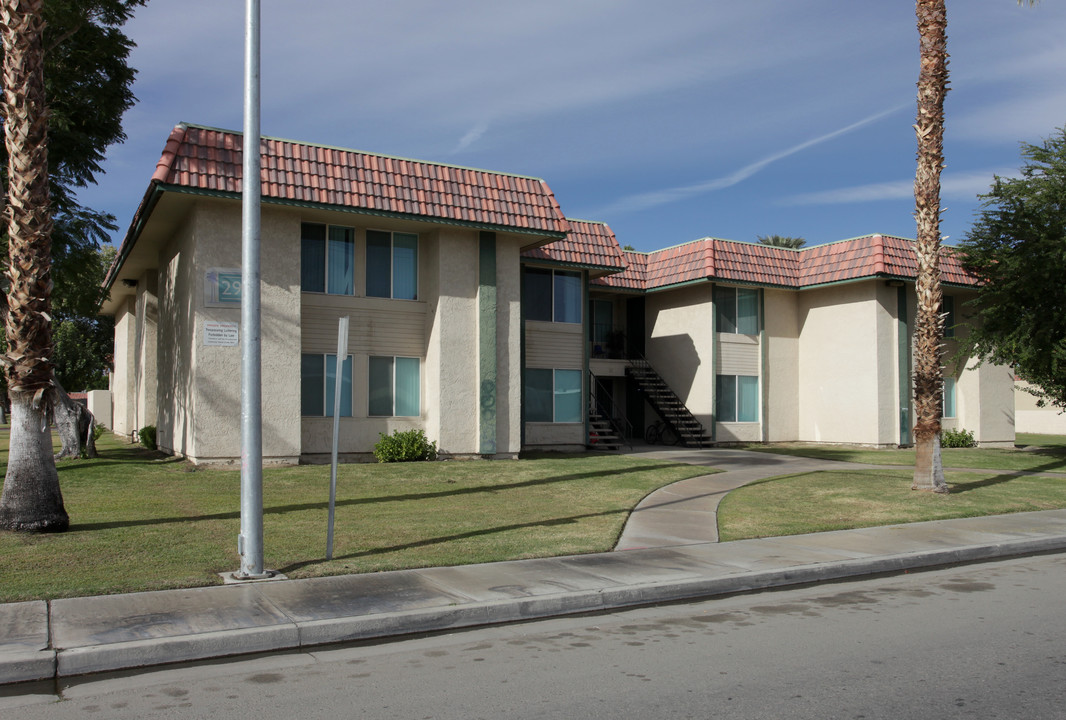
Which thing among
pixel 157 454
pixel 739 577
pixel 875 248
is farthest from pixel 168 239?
pixel 875 248

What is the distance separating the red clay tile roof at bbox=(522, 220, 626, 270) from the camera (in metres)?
25.3

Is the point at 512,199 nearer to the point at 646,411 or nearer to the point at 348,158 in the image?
the point at 348,158

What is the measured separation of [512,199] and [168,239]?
9.02 m

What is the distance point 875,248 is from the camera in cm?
2728

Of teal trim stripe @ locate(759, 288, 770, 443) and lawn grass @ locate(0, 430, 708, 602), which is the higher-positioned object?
teal trim stripe @ locate(759, 288, 770, 443)

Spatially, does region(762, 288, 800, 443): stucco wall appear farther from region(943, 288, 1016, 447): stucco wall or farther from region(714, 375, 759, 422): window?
region(943, 288, 1016, 447): stucco wall

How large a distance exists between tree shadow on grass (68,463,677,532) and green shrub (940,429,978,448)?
13.9 meters

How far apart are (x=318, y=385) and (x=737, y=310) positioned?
1510 cm

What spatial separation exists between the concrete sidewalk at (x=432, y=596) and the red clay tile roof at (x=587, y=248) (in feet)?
46.3

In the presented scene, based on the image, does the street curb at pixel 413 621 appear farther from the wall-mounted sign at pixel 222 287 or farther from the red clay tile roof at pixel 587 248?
the red clay tile roof at pixel 587 248

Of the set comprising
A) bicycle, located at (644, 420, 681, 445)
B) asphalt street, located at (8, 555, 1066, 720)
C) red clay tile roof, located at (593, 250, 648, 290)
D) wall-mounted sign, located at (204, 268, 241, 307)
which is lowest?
asphalt street, located at (8, 555, 1066, 720)

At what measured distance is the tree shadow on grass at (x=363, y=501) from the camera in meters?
11.4

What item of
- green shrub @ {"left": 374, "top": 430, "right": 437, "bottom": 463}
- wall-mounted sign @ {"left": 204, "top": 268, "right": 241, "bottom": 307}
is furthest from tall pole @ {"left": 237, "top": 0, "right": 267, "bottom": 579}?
green shrub @ {"left": 374, "top": 430, "right": 437, "bottom": 463}

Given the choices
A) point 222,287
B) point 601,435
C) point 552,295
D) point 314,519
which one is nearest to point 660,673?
point 314,519
